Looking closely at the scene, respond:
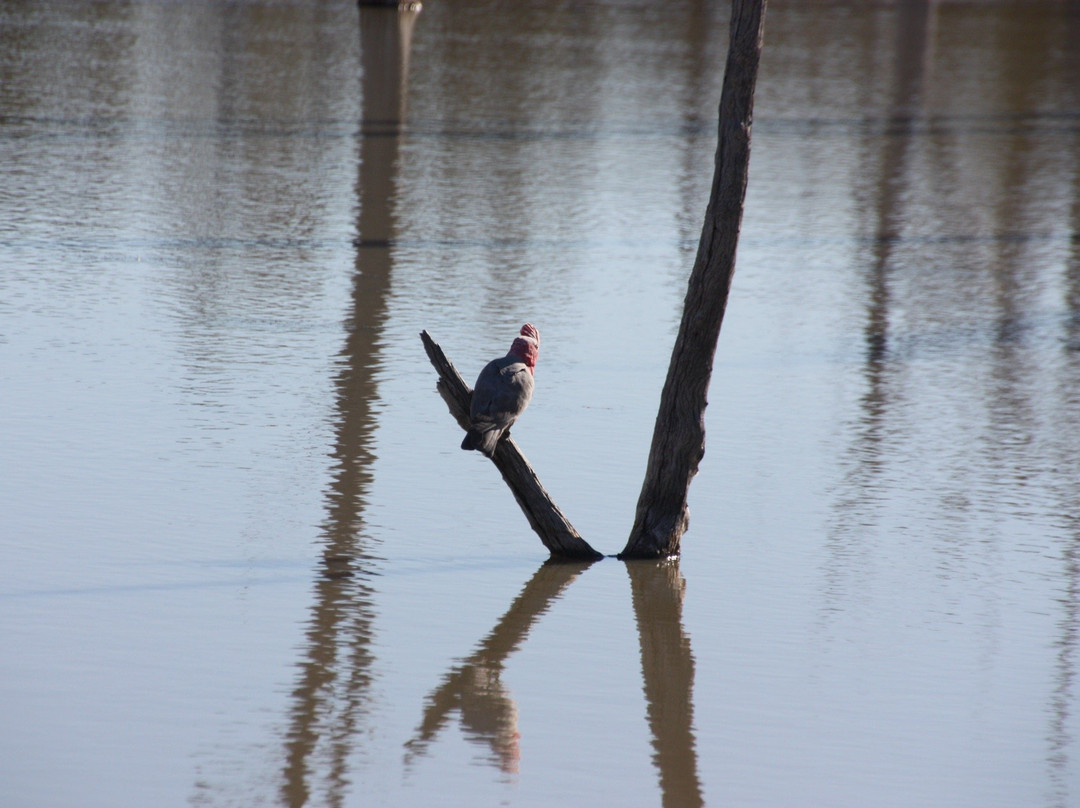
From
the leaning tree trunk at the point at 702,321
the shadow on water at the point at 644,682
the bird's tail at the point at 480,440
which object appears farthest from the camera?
the leaning tree trunk at the point at 702,321

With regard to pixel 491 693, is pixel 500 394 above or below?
above

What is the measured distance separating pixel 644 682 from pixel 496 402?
1.29 meters

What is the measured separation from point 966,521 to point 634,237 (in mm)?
6757

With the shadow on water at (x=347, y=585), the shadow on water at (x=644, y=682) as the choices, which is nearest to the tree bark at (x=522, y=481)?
the shadow on water at (x=644, y=682)

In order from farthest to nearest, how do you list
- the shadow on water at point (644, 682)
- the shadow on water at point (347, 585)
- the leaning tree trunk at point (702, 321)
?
the leaning tree trunk at point (702, 321) < the shadow on water at point (644, 682) < the shadow on water at point (347, 585)

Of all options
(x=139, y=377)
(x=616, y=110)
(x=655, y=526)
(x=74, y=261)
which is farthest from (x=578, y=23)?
(x=655, y=526)

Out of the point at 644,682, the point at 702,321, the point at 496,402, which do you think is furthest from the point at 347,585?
the point at 702,321

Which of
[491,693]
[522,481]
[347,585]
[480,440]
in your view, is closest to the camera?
[491,693]

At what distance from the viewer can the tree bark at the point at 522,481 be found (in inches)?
259

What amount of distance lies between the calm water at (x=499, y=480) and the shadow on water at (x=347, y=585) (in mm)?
23

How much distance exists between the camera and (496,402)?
641cm

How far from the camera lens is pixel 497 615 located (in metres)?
6.44

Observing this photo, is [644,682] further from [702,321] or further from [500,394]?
[702,321]

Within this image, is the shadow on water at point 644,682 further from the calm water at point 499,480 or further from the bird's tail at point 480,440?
the bird's tail at point 480,440
